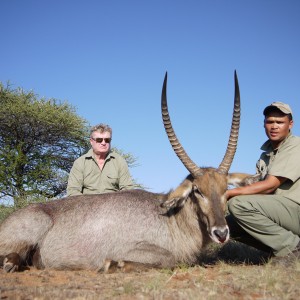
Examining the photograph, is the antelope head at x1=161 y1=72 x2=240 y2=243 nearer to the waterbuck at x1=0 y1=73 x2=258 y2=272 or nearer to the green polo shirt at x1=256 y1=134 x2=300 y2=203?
the waterbuck at x1=0 y1=73 x2=258 y2=272

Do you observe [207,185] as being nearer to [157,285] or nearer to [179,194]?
[179,194]

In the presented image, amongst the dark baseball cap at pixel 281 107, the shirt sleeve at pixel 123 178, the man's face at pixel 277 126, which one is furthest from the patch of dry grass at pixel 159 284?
the shirt sleeve at pixel 123 178

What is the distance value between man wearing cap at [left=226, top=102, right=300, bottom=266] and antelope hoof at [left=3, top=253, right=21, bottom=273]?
2.91 m

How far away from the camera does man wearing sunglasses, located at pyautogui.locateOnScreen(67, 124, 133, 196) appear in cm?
837

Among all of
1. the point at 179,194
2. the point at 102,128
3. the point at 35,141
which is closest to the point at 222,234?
the point at 179,194

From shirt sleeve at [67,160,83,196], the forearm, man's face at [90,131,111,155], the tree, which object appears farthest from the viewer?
the tree

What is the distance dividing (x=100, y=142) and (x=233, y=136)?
309 centimetres

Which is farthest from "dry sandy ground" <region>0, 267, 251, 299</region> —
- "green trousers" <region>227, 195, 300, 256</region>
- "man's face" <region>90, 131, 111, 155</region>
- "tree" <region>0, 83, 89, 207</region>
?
"tree" <region>0, 83, 89, 207</region>

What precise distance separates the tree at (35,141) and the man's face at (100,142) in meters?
11.3

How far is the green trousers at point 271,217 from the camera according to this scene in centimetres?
582

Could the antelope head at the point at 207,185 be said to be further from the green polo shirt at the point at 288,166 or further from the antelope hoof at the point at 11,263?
the antelope hoof at the point at 11,263

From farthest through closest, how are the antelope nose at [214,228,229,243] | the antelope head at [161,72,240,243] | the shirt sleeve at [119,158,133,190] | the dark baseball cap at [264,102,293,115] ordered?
the shirt sleeve at [119,158,133,190] < the dark baseball cap at [264,102,293,115] < the antelope head at [161,72,240,243] < the antelope nose at [214,228,229,243]

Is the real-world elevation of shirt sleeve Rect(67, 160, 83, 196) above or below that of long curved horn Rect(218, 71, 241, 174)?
below

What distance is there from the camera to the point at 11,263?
18.4 feet
